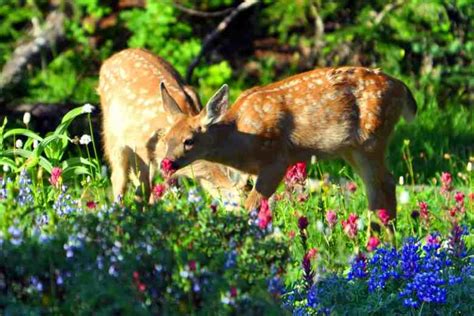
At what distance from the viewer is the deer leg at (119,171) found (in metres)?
9.09

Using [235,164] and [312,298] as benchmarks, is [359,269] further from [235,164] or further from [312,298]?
[235,164]

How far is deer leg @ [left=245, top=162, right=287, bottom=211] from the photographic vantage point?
26.5 ft

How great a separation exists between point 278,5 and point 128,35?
2.15 meters

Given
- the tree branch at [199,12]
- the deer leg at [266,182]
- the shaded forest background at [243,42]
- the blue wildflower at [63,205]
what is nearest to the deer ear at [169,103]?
the deer leg at [266,182]

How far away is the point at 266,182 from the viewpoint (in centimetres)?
812

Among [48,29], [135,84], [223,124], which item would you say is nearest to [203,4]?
[48,29]

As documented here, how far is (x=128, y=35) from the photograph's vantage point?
1411 centimetres

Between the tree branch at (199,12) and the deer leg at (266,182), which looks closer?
the deer leg at (266,182)

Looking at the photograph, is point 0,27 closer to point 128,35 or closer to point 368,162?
point 128,35

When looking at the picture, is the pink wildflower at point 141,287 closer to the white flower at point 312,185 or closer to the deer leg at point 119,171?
the white flower at point 312,185

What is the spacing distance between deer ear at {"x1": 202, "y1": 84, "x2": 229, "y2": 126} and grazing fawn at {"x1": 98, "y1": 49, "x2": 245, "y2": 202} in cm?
30

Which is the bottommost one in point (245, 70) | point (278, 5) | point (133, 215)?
point (245, 70)

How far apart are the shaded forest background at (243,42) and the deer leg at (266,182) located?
3.63 meters

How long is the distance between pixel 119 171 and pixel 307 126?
1611mm
